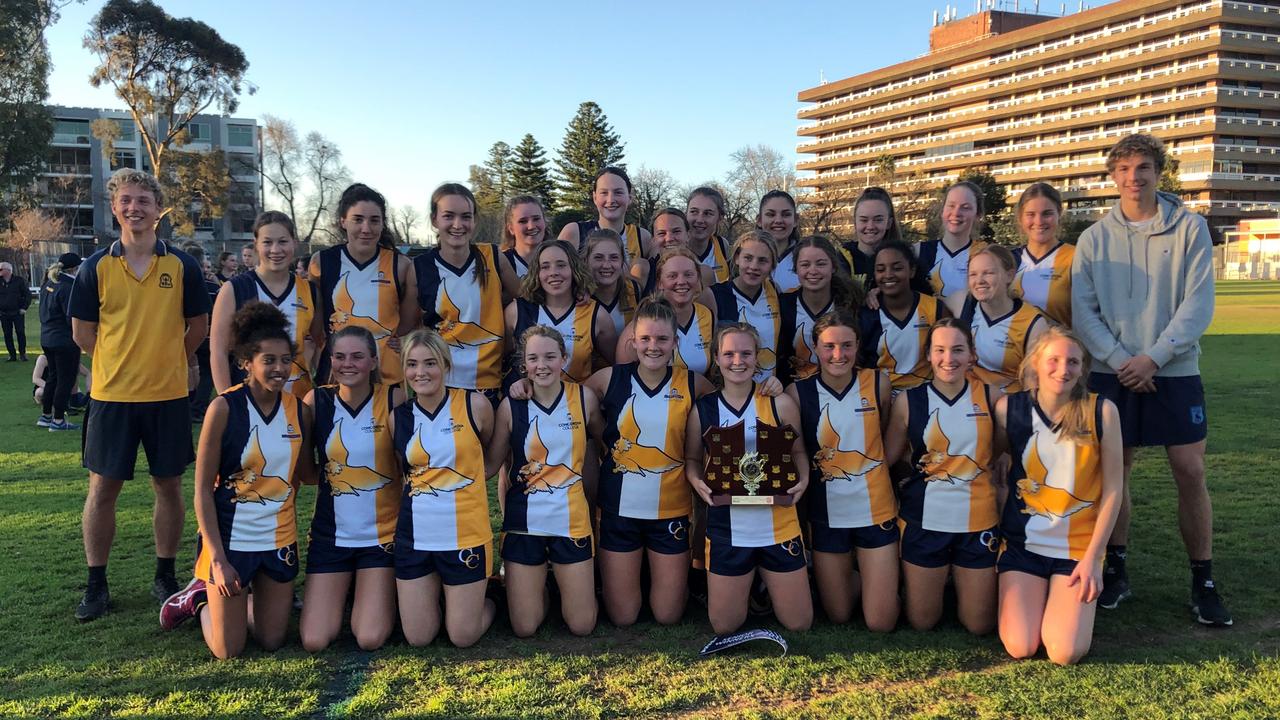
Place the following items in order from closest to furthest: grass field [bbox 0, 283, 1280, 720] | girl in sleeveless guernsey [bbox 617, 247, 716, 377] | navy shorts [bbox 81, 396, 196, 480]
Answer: grass field [bbox 0, 283, 1280, 720] → navy shorts [bbox 81, 396, 196, 480] → girl in sleeveless guernsey [bbox 617, 247, 716, 377]

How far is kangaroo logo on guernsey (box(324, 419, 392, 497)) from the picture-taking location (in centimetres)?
374

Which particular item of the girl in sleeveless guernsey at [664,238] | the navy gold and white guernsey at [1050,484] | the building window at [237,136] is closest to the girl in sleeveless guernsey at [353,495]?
the girl in sleeveless guernsey at [664,238]

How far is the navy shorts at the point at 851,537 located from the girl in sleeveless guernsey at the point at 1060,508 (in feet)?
1.64

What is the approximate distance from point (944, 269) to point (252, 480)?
373cm

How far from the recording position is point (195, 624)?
381 cm

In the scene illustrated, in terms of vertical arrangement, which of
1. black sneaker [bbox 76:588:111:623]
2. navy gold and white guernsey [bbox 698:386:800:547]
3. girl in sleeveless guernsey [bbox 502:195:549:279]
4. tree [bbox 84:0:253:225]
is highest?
tree [bbox 84:0:253:225]

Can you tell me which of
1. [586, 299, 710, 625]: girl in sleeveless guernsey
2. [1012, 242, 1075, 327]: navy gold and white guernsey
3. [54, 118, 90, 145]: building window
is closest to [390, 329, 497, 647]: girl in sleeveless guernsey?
[586, 299, 710, 625]: girl in sleeveless guernsey

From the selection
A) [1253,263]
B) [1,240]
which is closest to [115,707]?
[1,240]

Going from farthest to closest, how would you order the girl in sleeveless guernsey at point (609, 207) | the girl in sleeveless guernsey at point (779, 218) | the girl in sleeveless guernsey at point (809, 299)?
the girl in sleeveless guernsey at point (779, 218)
the girl in sleeveless guernsey at point (609, 207)
the girl in sleeveless guernsey at point (809, 299)

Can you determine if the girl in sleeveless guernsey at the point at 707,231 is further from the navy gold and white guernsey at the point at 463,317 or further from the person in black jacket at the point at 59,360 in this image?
the person in black jacket at the point at 59,360

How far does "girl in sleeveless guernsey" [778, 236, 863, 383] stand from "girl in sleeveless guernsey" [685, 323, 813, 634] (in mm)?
577

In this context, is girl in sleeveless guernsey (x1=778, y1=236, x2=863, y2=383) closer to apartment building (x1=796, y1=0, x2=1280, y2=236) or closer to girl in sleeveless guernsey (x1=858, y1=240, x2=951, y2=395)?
girl in sleeveless guernsey (x1=858, y1=240, x2=951, y2=395)

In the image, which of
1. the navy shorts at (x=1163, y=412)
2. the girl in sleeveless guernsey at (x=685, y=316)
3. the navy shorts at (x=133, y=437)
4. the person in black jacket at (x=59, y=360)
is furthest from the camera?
A: the person in black jacket at (x=59, y=360)

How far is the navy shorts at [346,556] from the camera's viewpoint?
3.70 metres
